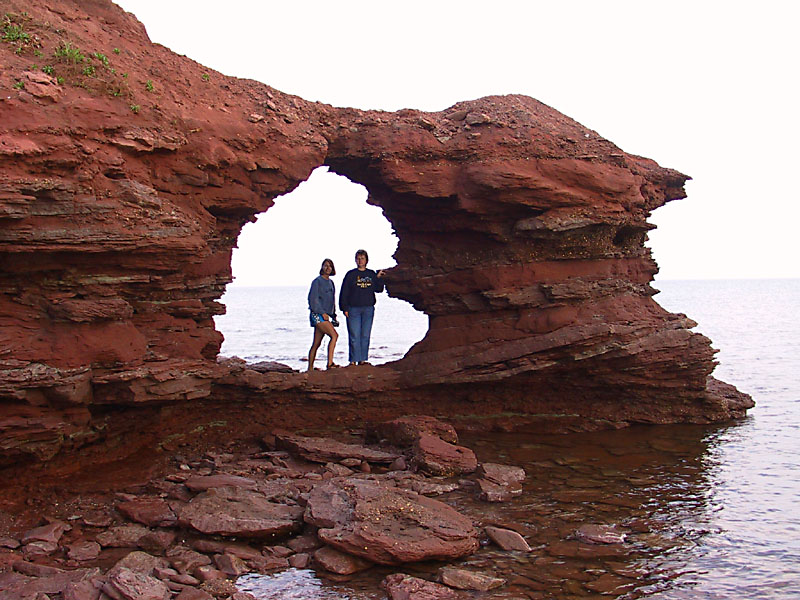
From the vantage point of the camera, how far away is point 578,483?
11188mm

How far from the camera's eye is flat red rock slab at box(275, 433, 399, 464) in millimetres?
11773

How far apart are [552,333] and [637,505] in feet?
13.7

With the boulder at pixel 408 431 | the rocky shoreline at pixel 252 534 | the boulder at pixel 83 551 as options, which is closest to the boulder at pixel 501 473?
the rocky shoreline at pixel 252 534

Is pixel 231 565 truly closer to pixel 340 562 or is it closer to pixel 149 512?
pixel 340 562

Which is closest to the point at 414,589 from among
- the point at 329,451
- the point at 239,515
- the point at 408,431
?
the point at 239,515

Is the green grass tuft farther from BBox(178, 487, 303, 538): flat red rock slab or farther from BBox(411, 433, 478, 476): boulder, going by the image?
BBox(411, 433, 478, 476): boulder

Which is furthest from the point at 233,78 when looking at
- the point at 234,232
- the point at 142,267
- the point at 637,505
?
the point at 637,505

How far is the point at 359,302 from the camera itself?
1524 cm

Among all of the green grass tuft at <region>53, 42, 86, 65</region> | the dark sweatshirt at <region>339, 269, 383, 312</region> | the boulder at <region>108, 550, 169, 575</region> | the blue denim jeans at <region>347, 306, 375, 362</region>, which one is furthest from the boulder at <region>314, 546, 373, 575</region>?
the green grass tuft at <region>53, 42, 86, 65</region>

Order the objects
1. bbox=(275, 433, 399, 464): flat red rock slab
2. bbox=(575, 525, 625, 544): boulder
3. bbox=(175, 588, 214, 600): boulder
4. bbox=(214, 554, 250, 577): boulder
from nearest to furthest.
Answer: bbox=(175, 588, 214, 600): boulder → bbox=(214, 554, 250, 577): boulder → bbox=(575, 525, 625, 544): boulder → bbox=(275, 433, 399, 464): flat red rock slab

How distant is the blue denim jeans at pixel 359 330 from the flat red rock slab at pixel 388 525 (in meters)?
5.86

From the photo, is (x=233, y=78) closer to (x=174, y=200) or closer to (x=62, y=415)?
(x=174, y=200)

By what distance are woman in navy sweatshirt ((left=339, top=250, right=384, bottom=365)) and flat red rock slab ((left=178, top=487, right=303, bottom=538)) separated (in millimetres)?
5896

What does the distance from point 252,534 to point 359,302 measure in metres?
7.17
